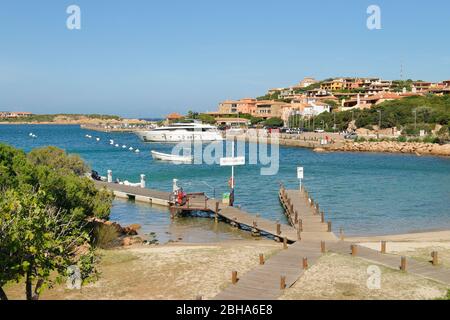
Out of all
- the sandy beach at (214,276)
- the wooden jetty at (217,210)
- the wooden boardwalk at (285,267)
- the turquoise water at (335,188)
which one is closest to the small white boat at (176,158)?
the turquoise water at (335,188)

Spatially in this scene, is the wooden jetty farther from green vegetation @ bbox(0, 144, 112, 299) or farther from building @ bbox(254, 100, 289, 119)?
building @ bbox(254, 100, 289, 119)

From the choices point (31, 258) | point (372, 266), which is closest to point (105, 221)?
point (372, 266)

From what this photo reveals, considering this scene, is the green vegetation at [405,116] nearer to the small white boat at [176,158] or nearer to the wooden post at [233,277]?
the small white boat at [176,158]

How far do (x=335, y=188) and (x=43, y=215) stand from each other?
36886 mm

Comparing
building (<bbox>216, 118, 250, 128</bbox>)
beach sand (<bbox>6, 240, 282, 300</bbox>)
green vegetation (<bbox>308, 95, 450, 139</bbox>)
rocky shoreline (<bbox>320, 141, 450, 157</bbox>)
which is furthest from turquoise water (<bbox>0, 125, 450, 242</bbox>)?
building (<bbox>216, 118, 250, 128</bbox>)

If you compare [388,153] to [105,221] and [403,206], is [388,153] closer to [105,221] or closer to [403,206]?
[403,206]

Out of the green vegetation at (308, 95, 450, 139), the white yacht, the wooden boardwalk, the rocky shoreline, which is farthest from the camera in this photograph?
the white yacht

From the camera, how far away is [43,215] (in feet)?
33.4

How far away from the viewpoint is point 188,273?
17891mm

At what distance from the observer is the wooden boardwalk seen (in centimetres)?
1568

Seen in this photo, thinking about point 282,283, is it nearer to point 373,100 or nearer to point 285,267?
point 285,267

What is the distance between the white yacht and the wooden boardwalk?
75.9 metres

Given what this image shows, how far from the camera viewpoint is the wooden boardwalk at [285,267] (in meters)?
15.7

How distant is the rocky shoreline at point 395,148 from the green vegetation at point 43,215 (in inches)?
2184
